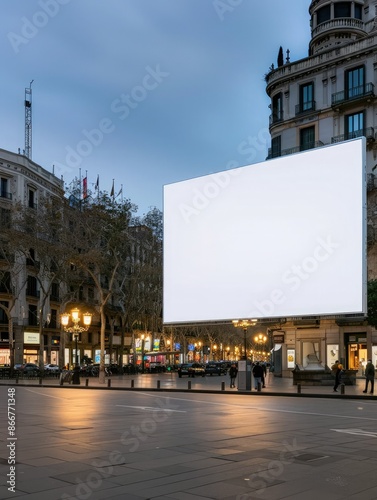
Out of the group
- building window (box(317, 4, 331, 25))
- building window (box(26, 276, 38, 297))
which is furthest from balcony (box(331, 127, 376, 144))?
building window (box(26, 276, 38, 297))

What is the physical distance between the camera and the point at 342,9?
6166cm

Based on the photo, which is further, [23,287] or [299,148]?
[23,287]

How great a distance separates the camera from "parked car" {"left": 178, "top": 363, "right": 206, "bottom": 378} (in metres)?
60.2

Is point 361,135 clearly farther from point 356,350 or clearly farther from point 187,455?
point 187,455

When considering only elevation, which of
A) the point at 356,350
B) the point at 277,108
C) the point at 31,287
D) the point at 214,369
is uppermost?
the point at 277,108

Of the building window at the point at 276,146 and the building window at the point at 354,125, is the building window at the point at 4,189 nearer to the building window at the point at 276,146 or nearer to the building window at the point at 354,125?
the building window at the point at 276,146

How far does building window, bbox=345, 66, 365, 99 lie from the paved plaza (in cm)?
3842

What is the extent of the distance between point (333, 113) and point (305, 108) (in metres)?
3.16

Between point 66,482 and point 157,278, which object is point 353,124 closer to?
point 157,278

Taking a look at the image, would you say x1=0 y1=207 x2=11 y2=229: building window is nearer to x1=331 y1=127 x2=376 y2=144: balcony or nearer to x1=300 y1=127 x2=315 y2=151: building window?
x1=300 y1=127 x2=315 y2=151: building window

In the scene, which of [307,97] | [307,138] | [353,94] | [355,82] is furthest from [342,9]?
[307,138]

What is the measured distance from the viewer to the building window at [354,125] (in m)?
54.0

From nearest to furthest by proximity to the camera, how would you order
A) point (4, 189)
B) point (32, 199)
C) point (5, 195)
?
point (5, 195) → point (4, 189) → point (32, 199)

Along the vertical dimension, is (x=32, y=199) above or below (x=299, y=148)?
below
